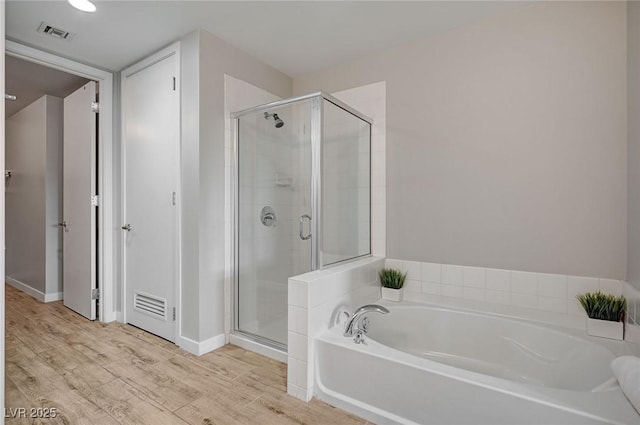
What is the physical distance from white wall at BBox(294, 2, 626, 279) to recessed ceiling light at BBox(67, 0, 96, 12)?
1.99 m

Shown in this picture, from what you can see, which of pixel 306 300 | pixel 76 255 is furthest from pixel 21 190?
pixel 306 300

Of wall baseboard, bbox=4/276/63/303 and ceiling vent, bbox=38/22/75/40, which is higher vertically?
ceiling vent, bbox=38/22/75/40

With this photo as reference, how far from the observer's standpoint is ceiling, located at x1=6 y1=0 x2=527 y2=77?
2.07m

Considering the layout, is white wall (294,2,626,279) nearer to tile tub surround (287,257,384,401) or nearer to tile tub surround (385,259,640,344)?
tile tub surround (385,259,640,344)

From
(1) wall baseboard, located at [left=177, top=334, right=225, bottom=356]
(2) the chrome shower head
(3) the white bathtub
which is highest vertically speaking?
(2) the chrome shower head

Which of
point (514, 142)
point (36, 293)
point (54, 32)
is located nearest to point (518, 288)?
point (514, 142)

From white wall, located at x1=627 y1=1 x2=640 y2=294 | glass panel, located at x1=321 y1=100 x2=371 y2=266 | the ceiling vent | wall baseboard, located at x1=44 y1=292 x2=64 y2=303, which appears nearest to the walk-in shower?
glass panel, located at x1=321 y1=100 x2=371 y2=266

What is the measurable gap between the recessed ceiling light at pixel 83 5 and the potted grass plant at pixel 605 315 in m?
3.37

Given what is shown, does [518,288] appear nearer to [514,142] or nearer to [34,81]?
[514,142]

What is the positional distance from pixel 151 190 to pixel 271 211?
1.06 meters

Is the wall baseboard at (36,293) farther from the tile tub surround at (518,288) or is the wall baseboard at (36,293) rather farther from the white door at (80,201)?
the tile tub surround at (518,288)

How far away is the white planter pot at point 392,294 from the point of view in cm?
245

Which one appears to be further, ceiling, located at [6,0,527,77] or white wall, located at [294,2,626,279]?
ceiling, located at [6,0,527,77]

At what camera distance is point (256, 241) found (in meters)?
2.49
